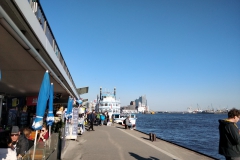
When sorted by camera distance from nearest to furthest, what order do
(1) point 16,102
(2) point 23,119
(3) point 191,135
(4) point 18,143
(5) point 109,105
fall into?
(4) point 18,143, (1) point 16,102, (2) point 23,119, (3) point 191,135, (5) point 109,105

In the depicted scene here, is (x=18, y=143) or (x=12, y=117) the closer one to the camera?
(x=18, y=143)

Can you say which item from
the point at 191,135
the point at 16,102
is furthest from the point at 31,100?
the point at 191,135

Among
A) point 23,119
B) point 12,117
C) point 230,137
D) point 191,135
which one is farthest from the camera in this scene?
point 191,135

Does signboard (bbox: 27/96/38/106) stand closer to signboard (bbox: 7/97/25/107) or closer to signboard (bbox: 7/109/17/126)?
signboard (bbox: 7/97/25/107)

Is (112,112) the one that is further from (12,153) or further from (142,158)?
(12,153)

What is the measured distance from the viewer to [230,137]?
4.53 meters

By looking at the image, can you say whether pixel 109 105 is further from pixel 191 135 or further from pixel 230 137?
pixel 230 137

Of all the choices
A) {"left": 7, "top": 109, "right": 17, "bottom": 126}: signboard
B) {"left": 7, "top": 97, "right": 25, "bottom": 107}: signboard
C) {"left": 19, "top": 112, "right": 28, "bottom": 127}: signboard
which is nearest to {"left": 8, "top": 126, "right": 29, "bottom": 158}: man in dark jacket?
{"left": 7, "top": 109, "right": 17, "bottom": 126}: signboard

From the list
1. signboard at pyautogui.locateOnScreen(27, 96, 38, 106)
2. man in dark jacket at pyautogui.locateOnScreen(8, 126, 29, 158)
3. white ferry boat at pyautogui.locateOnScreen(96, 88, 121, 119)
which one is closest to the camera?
man in dark jacket at pyautogui.locateOnScreen(8, 126, 29, 158)

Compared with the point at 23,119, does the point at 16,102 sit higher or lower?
higher

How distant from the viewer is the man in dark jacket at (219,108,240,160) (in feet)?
14.7

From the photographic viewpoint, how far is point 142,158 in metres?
8.45

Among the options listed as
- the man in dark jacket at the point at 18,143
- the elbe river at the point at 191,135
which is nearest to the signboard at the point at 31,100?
the man in dark jacket at the point at 18,143

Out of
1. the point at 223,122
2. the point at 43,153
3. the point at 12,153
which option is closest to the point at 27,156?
the point at 12,153
